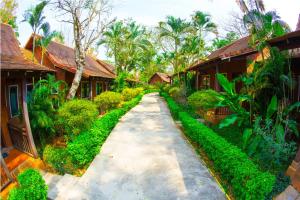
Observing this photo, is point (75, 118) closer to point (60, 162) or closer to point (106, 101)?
point (60, 162)

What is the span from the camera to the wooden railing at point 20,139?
627 cm

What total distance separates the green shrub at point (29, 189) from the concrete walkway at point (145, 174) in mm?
835

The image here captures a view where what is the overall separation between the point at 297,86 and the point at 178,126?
5.75 meters

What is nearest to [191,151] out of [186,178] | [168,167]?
[168,167]

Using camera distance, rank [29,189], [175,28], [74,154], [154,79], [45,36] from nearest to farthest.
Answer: [29,189]
[74,154]
[45,36]
[175,28]
[154,79]

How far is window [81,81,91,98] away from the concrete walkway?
8.81 meters

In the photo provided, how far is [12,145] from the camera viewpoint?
6984 mm

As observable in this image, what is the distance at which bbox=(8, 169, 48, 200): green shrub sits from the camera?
3496 millimetres

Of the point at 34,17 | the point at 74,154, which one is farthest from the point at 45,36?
the point at 74,154

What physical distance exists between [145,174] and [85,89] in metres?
13.1

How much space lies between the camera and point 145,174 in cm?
549

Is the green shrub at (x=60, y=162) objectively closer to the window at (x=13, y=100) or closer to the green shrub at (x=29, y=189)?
the green shrub at (x=29, y=189)

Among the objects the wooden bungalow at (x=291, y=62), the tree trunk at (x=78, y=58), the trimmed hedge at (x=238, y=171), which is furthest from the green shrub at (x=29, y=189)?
the tree trunk at (x=78, y=58)

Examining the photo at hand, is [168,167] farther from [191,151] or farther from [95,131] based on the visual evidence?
[95,131]
